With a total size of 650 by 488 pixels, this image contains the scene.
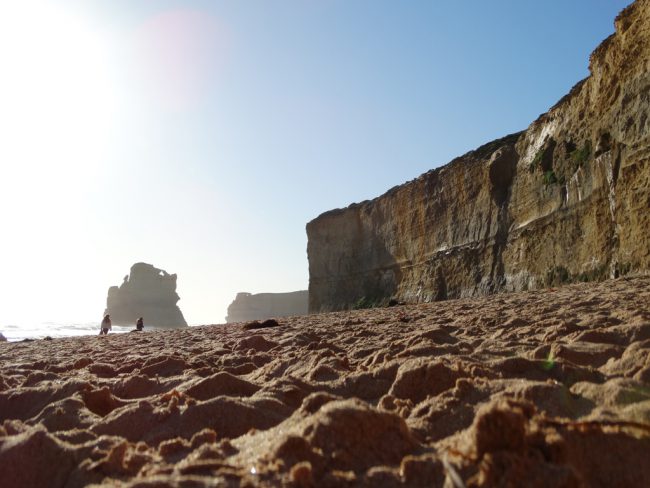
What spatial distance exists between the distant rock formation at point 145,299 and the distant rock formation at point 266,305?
53.0ft

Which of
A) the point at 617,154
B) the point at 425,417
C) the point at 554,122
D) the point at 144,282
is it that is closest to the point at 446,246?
the point at 554,122

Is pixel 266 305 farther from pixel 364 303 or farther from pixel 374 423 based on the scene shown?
pixel 374 423

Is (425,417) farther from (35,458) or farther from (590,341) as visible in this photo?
(590,341)

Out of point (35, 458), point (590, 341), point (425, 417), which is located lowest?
point (35, 458)

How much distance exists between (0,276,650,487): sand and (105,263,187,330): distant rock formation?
10470 cm

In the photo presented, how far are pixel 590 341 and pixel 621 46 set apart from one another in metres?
10.9

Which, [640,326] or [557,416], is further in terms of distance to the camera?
[640,326]

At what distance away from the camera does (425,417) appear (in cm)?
182

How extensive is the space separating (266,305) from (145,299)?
27.9m

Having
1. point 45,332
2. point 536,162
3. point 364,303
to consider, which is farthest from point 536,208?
point 45,332

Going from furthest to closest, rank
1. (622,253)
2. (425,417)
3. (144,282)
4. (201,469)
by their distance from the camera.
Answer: (144,282), (622,253), (425,417), (201,469)

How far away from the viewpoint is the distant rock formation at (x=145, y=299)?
102931 mm

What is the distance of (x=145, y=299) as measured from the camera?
4090 inches

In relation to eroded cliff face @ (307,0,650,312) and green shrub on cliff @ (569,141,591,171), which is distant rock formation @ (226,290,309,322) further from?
green shrub on cliff @ (569,141,591,171)
